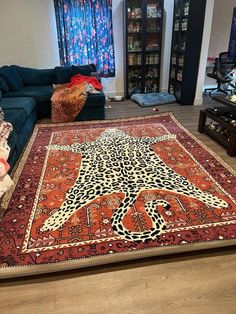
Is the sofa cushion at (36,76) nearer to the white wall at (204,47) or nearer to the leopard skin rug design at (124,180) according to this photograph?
the leopard skin rug design at (124,180)

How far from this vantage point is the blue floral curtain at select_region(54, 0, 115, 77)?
14.5ft

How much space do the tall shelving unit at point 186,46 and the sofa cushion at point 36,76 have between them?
7.94 ft

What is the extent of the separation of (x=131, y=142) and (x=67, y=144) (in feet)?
2.74

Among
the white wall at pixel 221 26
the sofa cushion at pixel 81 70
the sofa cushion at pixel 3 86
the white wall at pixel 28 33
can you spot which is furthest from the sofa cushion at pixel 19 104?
the white wall at pixel 221 26

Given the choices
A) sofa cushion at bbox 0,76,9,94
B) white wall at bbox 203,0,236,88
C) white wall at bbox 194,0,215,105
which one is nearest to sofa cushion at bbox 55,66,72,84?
sofa cushion at bbox 0,76,9,94

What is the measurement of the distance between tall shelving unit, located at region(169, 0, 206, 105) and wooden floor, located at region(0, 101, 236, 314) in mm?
3572

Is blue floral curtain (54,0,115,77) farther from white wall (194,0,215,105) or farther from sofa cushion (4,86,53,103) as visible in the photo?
white wall (194,0,215,105)

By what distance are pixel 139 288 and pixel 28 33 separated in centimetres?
480

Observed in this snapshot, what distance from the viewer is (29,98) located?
3.61 meters

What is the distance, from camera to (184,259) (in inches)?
60.1

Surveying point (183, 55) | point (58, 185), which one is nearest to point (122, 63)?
point (183, 55)

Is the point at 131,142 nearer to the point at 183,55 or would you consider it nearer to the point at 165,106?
the point at 165,106

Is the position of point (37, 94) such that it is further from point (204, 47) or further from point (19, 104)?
point (204, 47)

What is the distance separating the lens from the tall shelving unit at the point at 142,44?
4586 mm
